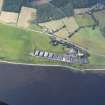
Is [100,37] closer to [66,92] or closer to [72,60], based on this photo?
[72,60]

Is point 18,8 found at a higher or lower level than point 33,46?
higher

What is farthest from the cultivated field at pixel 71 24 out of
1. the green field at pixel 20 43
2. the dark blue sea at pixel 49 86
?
the dark blue sea at pixel 49 86

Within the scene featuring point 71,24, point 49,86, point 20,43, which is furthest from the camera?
point 71,24

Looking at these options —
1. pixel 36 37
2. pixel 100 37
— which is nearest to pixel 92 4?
pixel 100 37

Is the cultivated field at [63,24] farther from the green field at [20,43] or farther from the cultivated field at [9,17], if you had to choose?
the cultivated field at [9,17]

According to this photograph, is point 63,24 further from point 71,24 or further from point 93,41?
point 93,41

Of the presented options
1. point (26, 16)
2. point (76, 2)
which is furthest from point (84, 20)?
point (26, 16)

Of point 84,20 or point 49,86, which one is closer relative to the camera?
point 49,86

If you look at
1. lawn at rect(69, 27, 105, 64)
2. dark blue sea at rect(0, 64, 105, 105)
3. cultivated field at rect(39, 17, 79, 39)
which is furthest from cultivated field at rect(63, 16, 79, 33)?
dark blue sea at rect(0, 64, 105, 105)
